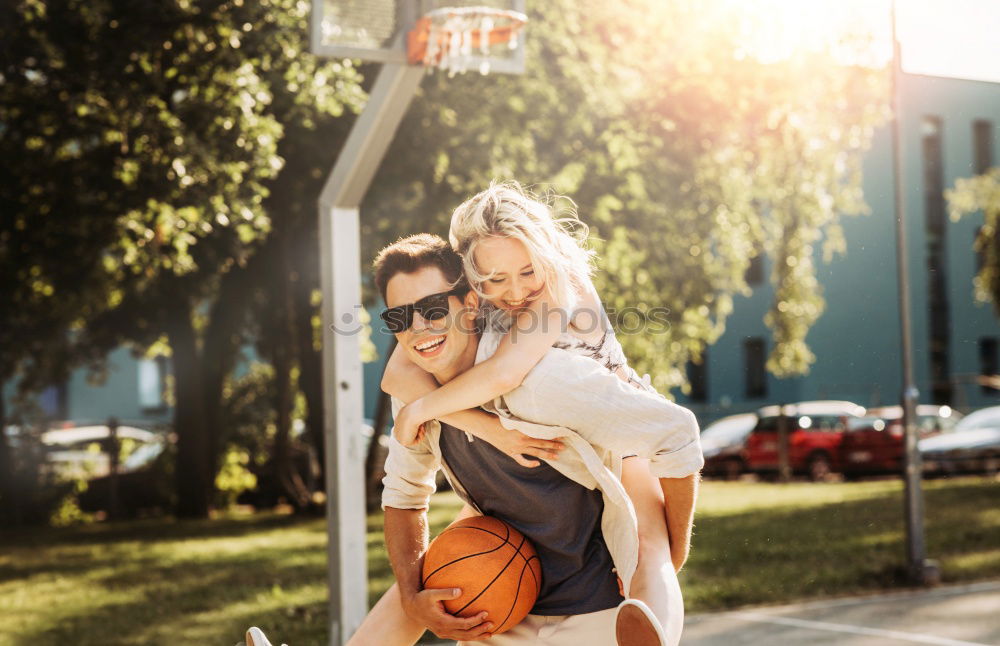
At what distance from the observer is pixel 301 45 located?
11.9 m

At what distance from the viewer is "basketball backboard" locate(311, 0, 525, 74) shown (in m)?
5.98

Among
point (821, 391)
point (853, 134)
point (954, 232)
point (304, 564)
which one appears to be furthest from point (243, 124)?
point (954, 232)

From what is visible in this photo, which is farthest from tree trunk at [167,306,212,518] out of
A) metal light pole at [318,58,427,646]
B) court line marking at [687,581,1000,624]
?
metal light pole at [318,58,427,646]

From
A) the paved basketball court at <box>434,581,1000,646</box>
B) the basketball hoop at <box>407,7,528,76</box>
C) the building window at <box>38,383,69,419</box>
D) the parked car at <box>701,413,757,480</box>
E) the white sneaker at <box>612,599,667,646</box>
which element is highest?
the basketball hoop at <box>407,7,528,76</box>

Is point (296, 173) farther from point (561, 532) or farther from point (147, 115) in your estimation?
point (561, 532)

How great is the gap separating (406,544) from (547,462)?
1.81ft

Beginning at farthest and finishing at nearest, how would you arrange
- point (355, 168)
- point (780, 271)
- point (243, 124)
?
point (780, 271)
point (243, 124)
point (355, 168)

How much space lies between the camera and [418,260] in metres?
3.22

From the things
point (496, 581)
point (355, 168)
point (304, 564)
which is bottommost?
point (304, 564)

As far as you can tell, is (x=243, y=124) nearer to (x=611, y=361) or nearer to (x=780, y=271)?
(x=611, y=361)

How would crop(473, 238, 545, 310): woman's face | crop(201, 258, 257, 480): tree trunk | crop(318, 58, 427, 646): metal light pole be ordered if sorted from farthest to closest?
1. crop(201, 258, 257, 480): tree trunk
2. crop(318, 58, 427, 646): metal light pole
3. crop(473, 238, 545, 310): woman's face

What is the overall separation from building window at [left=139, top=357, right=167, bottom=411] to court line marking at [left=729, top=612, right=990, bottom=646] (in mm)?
32668

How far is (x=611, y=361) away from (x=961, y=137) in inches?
1549

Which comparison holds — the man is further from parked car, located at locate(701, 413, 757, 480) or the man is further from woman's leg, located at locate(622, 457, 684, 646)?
parked car, located at locate(701, 413, 757, 480)
